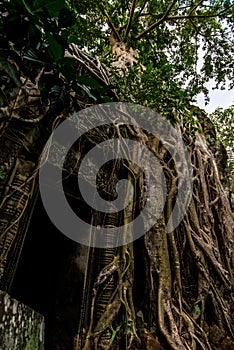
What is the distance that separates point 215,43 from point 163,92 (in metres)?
2.91

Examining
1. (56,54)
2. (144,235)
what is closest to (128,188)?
(144,235)

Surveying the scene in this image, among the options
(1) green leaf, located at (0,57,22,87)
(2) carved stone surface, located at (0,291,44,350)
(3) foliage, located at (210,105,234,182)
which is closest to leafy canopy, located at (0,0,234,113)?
(1) green leaf, located at (0,57,22,87)

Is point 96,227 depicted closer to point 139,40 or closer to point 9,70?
point 9,70

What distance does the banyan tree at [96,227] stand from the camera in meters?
1.61

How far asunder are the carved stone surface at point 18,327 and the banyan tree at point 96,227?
3.03ft

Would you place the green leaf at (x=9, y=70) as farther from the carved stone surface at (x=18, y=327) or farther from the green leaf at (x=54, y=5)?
the carved stone surface at (x=18, y=327)

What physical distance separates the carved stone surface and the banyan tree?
36.4 inches

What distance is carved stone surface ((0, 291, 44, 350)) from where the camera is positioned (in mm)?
770

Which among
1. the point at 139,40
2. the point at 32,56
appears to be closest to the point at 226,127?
the point at 139,40

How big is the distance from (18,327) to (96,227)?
156 centimetres

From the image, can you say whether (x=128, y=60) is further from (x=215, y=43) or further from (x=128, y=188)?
(x=128, y=188)

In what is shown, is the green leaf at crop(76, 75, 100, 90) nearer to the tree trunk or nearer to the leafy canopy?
the leafy canopy

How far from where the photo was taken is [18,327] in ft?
2.70

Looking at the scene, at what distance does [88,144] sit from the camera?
2.57 meters
